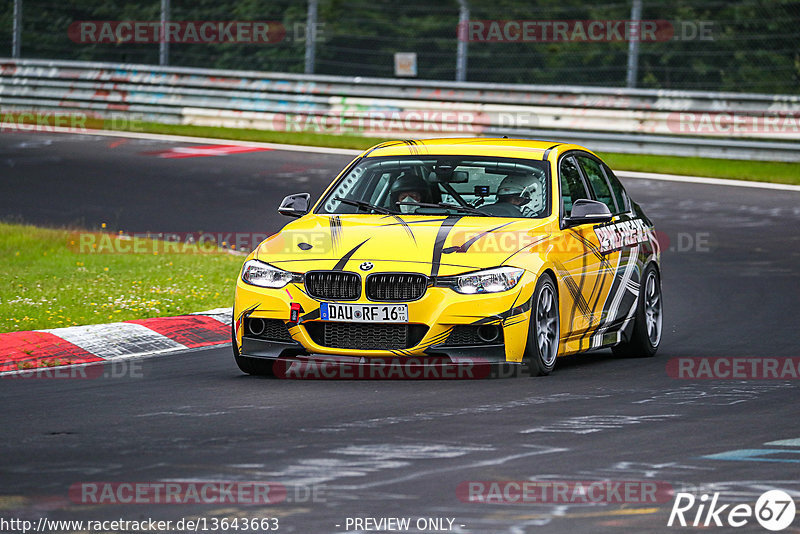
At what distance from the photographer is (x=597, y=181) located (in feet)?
37.8

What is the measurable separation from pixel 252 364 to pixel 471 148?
2324mm

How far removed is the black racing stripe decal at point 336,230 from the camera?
9727 millimetres

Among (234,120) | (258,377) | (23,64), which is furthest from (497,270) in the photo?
(23,64)

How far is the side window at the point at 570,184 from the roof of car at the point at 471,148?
13cm

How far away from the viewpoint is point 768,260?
53.2ft

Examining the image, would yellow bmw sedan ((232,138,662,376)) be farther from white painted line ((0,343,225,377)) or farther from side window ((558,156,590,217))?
white painted line ((0,343,225,377))

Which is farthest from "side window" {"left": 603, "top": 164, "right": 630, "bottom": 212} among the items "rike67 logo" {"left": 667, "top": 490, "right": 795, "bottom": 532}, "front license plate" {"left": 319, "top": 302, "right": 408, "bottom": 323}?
"rike67 logo" {"left": 667, "top": 490, "right": 795, "bottom": 532}

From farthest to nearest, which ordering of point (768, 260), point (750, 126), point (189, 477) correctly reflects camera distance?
1. point (750, 126)
2. point (768, 260)
3. point (189, 477)

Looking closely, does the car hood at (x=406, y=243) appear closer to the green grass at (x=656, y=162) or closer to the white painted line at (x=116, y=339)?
the white painted line at (x=116, y=339)

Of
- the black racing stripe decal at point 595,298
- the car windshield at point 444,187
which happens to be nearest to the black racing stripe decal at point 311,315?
the car windshield at point 444,187

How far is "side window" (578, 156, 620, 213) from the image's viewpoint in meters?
11.4

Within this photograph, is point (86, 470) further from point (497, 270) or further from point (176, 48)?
point (176, 48)

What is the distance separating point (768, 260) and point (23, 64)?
57.6ft

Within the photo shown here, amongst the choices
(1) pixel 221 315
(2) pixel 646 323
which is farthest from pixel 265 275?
(2) pixel 646 323
